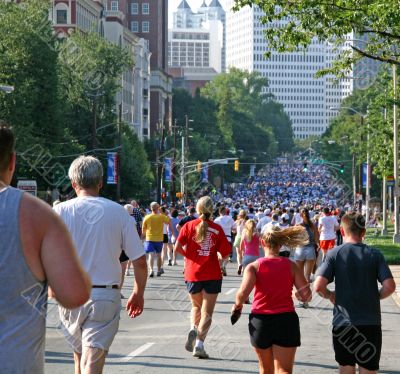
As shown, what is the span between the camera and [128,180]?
261ft

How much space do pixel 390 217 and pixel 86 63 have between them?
22.9 meters

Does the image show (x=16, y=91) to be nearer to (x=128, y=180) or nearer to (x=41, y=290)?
(x=128, y=180)

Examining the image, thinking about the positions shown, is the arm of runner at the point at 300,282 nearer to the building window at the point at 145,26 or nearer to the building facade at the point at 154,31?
the building facade at the point at 154,31

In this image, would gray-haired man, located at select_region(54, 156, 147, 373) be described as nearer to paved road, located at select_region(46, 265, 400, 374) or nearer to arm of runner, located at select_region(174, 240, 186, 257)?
paved road, located at select_region(46, 265, 400, 374)

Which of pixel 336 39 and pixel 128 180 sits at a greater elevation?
pixel 336 39

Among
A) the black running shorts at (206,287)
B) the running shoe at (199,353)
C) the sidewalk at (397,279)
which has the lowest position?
the sidewalk at (397,279)

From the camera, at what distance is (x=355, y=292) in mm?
8945

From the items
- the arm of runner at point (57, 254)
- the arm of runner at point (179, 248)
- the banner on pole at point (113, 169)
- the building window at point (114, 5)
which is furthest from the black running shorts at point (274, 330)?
the building window at point (114, 5)

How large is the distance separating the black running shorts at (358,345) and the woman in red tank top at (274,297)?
568 mm

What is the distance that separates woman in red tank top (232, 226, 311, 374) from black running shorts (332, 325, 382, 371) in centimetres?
57

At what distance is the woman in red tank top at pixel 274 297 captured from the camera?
9289 millimetres

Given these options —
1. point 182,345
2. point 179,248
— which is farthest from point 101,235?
point 182,345

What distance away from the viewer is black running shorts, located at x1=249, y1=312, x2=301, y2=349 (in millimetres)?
9289

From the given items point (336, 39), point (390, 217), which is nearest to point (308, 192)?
point (390, 217)
